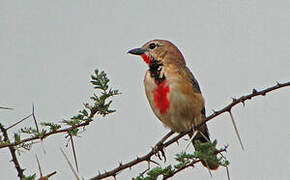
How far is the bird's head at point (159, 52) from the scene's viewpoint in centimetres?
548

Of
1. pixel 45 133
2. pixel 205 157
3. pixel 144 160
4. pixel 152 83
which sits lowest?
pixel 205 157

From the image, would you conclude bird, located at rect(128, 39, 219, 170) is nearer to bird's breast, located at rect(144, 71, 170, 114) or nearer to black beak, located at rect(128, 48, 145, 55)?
bird's breast, located at rect(144, 71, 170, 114)

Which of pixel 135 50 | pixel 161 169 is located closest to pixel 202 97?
pixel 135 50

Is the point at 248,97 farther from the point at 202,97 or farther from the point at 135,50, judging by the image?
the point at 135,50

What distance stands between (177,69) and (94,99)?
249cm

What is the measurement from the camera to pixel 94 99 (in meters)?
2.84

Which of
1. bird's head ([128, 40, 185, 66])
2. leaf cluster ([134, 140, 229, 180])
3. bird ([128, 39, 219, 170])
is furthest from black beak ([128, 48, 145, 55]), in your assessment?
leaf cluster ([134, 140, 229, 180])

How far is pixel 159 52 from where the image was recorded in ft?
18.3

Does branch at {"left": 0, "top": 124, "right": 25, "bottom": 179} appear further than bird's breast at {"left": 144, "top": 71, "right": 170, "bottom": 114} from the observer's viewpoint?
No

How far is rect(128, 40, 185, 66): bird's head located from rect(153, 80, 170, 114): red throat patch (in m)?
0.53

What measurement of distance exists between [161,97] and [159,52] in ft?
2.80

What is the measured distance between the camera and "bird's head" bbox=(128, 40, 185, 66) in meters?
5.48

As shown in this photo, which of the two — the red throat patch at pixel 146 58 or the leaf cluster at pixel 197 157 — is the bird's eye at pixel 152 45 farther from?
the leaf cluster at pixel 197 157

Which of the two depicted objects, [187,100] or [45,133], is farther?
[187,100]
